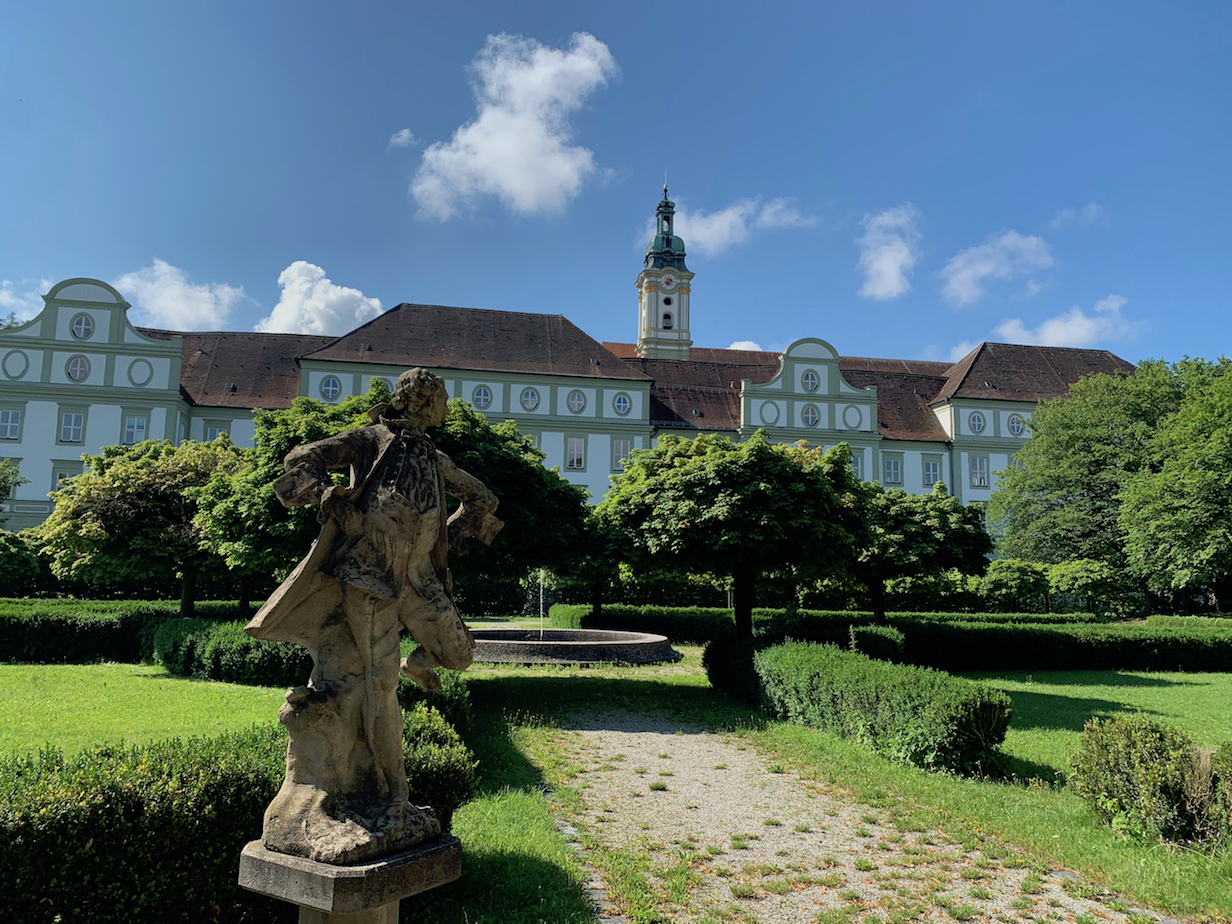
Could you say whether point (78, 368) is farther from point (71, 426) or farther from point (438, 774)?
point (438, 774)

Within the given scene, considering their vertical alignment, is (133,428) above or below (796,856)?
above

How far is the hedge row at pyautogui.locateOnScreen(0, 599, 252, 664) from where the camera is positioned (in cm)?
1645

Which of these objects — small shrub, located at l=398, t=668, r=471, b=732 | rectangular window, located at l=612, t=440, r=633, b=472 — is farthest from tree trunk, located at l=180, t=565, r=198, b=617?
rectangular window, located at l=612, t=440, r=633, b=472

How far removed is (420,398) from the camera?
3.74 metres

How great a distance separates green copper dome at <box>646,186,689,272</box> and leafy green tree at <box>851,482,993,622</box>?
60952 mm

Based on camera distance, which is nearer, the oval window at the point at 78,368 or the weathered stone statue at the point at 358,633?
the weathered stone statue at the point at 358,633

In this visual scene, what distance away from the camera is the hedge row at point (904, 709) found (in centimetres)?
823

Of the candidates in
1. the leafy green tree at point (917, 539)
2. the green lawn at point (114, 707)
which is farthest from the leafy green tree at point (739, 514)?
the green lawn at point (114, 707)

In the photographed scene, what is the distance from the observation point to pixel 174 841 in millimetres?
4000

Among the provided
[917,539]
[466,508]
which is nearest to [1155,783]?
[466,508]

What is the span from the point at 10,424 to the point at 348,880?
44551 millimetres

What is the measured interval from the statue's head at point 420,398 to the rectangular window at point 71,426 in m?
42.4

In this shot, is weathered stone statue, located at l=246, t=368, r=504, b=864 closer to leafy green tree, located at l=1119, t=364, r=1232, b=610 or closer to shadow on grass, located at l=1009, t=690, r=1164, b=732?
shadow on grass, located at l=1009, t=690, r=1164, b=732

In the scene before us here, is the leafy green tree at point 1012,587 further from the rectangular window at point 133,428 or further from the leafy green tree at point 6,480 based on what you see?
the rectangular window at point 133,428
